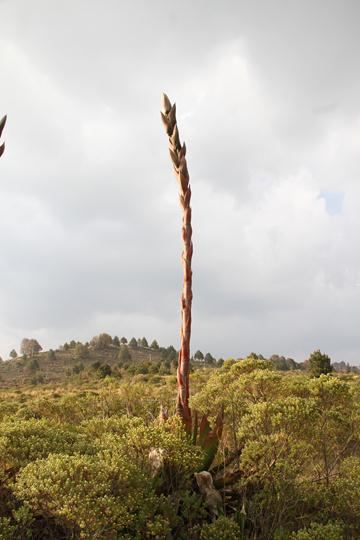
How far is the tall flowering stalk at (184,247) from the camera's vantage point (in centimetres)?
532

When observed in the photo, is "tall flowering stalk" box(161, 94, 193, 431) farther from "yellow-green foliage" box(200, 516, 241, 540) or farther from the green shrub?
the green shrub

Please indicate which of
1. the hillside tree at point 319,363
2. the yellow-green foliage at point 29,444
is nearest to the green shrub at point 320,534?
the yellow-green foliage at point 29,444

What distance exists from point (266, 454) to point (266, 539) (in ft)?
3.39

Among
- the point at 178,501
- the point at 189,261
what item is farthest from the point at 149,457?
the point at 189,261

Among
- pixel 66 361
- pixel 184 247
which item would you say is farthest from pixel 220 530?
pixel 66 361

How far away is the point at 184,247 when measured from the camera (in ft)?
18.0

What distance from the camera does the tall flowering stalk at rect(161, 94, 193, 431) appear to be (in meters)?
5.32

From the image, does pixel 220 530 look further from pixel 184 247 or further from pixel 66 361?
pixel 66 361

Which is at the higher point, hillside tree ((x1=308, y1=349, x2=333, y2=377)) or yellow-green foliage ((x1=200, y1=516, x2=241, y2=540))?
hillside tree ((x1=308, y1=349, x2=333, y2=377))

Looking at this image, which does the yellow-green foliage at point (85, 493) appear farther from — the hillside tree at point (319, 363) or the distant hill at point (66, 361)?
the distant hill at point (66, 361)

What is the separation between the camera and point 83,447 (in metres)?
4.94

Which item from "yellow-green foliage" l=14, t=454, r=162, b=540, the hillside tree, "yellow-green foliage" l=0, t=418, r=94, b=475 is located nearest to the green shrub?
"yellow-green foliage" l=14, t=454, r=162, b=540

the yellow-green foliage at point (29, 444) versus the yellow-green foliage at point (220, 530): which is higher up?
the yellow-green foliage at point (29, 444)

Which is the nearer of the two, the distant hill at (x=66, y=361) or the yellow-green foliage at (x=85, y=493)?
the yellow-green foliage at (x=85, y=493)
